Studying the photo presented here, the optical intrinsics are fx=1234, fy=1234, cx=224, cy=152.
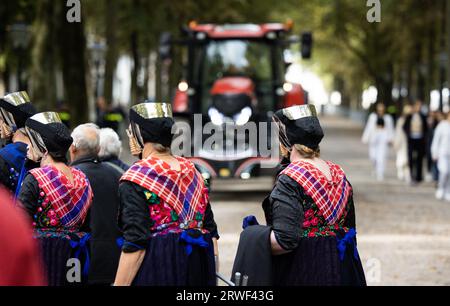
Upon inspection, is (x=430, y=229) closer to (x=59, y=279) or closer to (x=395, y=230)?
(x=395, y=230)

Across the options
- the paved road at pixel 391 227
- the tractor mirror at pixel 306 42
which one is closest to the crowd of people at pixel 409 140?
the paved road at pixel 391 227

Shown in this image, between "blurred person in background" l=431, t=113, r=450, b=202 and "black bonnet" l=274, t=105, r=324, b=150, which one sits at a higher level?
"black bonnet" l=274, t=105, r=324, b=150

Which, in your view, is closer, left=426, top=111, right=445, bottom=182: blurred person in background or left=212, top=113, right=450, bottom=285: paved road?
left=212, top=113, right=450, bottom=285: paved road

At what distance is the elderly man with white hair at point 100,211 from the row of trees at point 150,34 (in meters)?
20.3

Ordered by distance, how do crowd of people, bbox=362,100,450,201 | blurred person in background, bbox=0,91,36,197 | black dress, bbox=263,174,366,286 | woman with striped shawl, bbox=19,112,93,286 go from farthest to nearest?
crowd of people, bbox=362,100,450,201, blurred person in background, bbox=0,91,36,197, woman with striped shawl, bbox=19,112,93,286, black dress, bbox=263,174,366,286

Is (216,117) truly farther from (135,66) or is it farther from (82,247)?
(135,66)

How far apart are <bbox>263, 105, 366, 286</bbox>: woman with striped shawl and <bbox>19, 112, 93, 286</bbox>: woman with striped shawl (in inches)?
41.5

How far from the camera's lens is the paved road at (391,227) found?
13055 mm

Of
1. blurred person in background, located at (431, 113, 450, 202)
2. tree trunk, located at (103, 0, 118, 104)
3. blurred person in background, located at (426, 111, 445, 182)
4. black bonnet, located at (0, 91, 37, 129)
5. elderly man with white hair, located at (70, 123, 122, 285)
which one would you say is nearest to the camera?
black bonnet, located at (0, 91, 37, 129)

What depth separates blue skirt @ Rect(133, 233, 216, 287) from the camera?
18.0ft

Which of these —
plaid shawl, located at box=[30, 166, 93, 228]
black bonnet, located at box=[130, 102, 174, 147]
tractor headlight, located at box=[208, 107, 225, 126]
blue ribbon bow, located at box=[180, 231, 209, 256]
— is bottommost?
tractor headlight, located at box=[208, 107, 225, 126]

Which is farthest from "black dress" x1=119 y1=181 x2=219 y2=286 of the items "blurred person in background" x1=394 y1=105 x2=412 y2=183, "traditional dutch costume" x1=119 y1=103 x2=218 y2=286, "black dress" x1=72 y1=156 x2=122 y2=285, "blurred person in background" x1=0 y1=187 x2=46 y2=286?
"blurred person in background" x1=394 y1=105 x2=412 y2=183

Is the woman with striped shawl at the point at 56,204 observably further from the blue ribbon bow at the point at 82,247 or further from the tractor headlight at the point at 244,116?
the tractor headlight at the point at 244,116

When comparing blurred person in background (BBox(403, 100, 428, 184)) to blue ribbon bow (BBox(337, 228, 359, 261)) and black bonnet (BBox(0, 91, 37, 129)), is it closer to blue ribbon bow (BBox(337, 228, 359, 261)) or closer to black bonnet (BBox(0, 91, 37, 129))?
black bonnet (BBox(0, 91, 37, 129))
